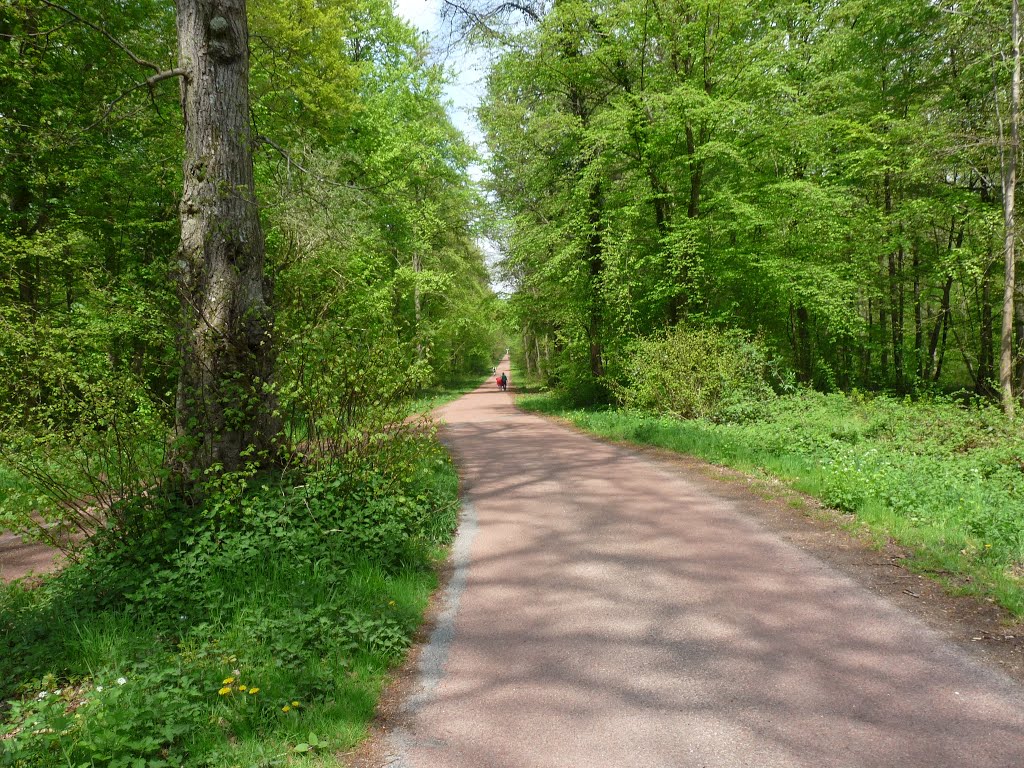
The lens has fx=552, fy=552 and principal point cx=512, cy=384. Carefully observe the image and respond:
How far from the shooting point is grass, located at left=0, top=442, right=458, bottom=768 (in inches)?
111

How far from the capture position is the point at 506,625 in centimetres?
430

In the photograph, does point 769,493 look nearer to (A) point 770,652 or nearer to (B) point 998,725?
(A) point 770,652

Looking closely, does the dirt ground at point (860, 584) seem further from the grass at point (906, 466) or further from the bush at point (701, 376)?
the bush at point (701, 376)

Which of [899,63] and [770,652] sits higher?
[899,63]

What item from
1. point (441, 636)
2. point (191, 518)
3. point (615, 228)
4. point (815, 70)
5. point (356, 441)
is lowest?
point (441, 636)

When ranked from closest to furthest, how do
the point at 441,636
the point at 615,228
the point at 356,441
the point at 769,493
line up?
1. the point at 441,636
2. the point at 356,441
3. the point at 769,493
4. the point at 615,228

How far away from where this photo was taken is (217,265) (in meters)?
5.52

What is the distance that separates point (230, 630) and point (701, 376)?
11.7 metres

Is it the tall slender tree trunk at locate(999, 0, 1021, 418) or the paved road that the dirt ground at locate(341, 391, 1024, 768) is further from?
the tall slender tree trunk at locate(999, 0, 1021, 418)

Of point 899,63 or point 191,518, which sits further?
point 899,63

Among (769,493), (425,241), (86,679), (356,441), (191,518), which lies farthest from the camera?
(425,241)

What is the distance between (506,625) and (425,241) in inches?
849

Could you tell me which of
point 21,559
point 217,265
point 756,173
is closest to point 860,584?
point 217,265

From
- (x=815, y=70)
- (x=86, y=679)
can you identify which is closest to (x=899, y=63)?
(x=815, y=70)
